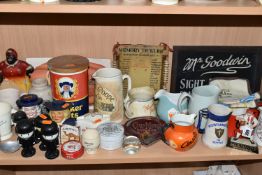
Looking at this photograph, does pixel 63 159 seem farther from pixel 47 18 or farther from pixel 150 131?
pixel 47 18

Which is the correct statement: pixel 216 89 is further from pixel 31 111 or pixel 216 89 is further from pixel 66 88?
pixel 31 111

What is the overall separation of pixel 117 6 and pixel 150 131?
1.31 ft

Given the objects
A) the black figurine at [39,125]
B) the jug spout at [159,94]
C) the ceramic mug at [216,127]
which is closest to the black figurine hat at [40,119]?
the black figurine at [39,125]

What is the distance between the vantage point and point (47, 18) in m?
1.05

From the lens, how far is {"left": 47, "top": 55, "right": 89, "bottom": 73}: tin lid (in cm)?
96

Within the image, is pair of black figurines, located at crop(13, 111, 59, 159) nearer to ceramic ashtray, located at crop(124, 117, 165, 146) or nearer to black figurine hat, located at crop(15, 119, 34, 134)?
black figurine hat, located at crop(15, 119, 34, 134)

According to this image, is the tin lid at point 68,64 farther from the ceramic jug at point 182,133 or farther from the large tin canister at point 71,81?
the ceramic jug at point 182,133

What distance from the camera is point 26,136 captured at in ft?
3.02

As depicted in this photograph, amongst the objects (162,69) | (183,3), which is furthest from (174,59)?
(183,3)

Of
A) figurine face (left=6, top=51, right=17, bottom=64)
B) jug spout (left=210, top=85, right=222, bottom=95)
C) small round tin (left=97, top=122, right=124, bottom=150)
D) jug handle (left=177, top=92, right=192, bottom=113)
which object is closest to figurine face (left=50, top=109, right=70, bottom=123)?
small round tin (left=97, top=122, right=124, bottom=150)

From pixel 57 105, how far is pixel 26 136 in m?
0.12

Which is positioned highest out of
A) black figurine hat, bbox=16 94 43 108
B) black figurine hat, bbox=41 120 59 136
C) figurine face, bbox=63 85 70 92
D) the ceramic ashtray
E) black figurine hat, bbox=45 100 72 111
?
figurine face, bbox=63 85 70 92

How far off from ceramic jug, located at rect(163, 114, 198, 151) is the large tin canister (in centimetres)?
27

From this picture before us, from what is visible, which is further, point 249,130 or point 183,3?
point 249,130
